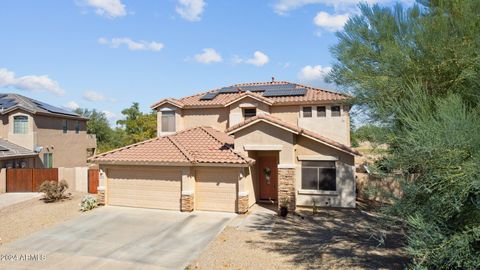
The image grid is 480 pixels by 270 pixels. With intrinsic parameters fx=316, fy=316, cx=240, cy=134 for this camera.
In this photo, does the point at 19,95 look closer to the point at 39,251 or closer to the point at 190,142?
the point at 190,142

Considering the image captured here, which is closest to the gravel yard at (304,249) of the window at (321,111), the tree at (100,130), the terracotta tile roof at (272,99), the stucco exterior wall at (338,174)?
the stucco exterior wall at (338,174)

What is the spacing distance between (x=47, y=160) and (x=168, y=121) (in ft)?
45.4

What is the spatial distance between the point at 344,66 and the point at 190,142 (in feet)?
33.9

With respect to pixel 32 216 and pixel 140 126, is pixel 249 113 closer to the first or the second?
pixel 32 216

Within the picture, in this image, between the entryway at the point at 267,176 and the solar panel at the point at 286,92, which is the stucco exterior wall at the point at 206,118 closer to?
the solar panel at the point at 286,92

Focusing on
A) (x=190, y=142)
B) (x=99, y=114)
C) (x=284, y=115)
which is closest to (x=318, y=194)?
(x=284, y=115)

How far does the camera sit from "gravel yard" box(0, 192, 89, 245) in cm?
1316

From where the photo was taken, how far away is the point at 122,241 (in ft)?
39.0

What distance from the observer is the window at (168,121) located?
71.9 ft

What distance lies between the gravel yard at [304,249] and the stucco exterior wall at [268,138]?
3.42 meters

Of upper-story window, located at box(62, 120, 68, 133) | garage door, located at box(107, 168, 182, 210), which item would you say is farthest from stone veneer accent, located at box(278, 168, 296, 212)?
upper-story window, located at box(62, 120, 68, 133)

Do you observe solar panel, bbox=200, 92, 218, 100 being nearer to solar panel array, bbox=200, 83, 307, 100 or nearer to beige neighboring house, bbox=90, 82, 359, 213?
solar panel array, bbox=200, 83, 307, 100

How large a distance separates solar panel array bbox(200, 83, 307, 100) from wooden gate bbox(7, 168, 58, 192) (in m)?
11.5

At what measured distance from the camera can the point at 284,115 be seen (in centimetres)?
→ 2023
